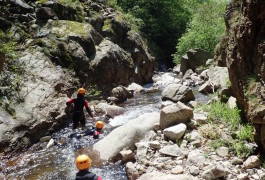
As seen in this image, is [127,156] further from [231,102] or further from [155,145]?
[231,102]

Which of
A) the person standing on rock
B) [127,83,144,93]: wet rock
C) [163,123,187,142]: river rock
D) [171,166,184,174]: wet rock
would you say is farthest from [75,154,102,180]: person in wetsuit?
[127,83,144,93]: wet rock

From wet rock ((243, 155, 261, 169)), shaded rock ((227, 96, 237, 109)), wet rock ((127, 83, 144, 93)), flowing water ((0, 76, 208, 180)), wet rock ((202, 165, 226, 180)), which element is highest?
shaded rock ((227, 96, 237, 109))

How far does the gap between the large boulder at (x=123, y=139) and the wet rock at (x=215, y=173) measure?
2.43 m

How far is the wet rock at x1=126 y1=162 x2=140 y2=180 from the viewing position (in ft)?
17.5

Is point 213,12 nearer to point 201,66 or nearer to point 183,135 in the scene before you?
point 201,66

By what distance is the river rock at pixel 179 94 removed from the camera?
1049 cm

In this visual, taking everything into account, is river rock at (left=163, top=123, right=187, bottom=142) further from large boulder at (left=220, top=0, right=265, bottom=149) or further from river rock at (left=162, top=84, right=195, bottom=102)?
river rock at (left=162, top=84, right=195, bottom=102)

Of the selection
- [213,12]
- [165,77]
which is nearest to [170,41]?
[213,12]

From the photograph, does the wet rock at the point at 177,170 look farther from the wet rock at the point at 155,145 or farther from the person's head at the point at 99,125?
the person's head at the point at 99,125

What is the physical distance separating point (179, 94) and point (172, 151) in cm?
522

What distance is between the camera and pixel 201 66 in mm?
19016

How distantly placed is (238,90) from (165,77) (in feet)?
46.4

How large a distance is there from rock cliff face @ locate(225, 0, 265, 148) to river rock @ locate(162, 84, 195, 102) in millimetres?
4917

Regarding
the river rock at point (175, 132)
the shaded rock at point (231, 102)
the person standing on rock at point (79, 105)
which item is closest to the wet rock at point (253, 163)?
the river rock at point (175, 132)
